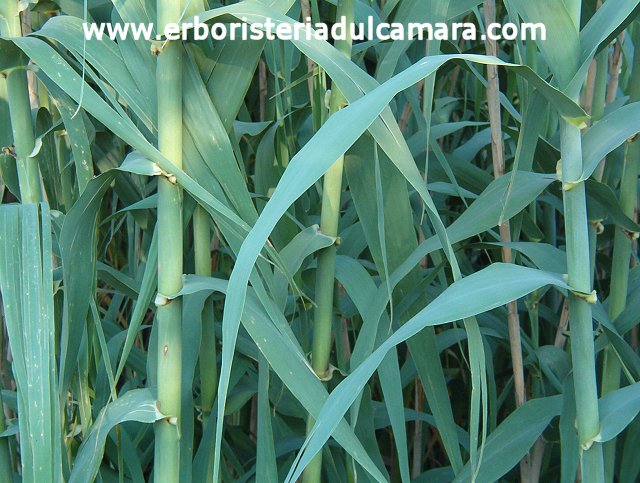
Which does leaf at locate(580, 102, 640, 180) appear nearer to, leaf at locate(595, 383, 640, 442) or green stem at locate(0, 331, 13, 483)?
leaf at locate(595, 383, 640, 442)

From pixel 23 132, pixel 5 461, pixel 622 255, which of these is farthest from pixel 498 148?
pixel 5 461

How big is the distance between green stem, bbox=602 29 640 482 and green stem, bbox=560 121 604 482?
0.55 ft

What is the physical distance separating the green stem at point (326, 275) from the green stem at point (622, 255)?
0.87 ft

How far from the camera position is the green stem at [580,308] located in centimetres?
55

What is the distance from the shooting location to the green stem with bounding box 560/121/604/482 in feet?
1.81

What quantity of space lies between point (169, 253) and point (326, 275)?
142mm

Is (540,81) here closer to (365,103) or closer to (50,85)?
(365,103)

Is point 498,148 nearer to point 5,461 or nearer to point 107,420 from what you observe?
point 107,420

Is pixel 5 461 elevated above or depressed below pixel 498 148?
below

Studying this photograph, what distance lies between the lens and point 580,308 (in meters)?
0.58

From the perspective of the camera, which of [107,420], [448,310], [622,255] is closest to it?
[448,310]

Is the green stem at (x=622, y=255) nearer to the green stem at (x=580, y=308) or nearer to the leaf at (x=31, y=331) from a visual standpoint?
the green stem at (x=580, y=308)

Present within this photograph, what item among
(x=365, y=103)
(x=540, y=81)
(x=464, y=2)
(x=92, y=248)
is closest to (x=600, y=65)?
(x=464, y=2)

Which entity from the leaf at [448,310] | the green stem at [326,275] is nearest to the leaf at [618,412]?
the leaf at [448,310]
